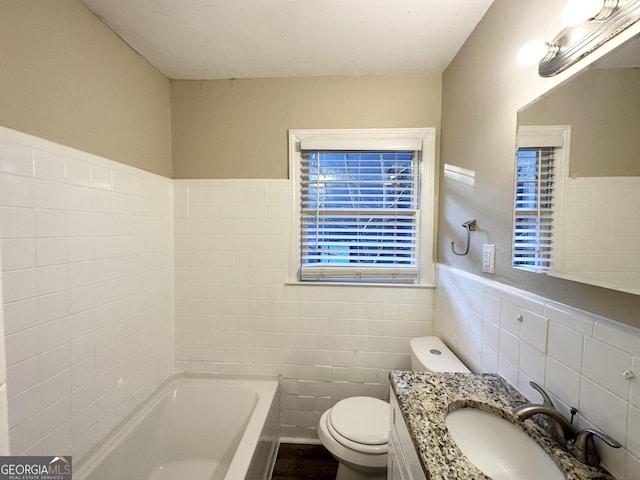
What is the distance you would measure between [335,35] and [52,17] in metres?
1.19

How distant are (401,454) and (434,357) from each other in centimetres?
56

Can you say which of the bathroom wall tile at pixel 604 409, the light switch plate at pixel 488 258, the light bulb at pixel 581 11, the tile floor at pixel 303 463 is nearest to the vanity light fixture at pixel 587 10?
the light bulb at pixel 581 11

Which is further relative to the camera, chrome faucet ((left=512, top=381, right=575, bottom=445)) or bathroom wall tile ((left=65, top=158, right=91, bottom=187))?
bathroom wall tile ((left=65, top=158, right=91, bottom=187))

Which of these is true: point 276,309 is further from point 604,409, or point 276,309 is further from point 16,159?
→ point 604,409

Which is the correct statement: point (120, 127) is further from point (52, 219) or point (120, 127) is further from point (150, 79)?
point (52, 219)

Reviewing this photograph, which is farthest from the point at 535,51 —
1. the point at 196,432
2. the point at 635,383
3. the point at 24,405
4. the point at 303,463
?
the point at 196,432

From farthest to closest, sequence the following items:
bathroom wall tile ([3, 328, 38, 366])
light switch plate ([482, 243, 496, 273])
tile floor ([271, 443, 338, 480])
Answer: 1. tile floor ([271, 443, 338, 480])
2. light switch plate ([482, 243, 496, 273])
3. bathroom wall tile ([3, 328, 38, 366])

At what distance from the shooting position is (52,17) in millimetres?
1030

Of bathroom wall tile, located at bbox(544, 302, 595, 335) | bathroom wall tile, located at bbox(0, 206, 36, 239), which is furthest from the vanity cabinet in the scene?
bathroom wall tile, located at bbox(0, 206, 36, 239)

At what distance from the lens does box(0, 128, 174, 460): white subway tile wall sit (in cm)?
93

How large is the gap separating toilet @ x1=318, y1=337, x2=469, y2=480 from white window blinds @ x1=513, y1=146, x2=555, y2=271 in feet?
2.14

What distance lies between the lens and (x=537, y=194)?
879 millimetres

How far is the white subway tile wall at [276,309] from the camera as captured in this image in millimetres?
1743

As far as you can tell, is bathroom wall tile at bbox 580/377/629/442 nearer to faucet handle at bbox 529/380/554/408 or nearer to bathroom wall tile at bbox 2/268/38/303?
faucet handle at bbox 529/380/554/408
